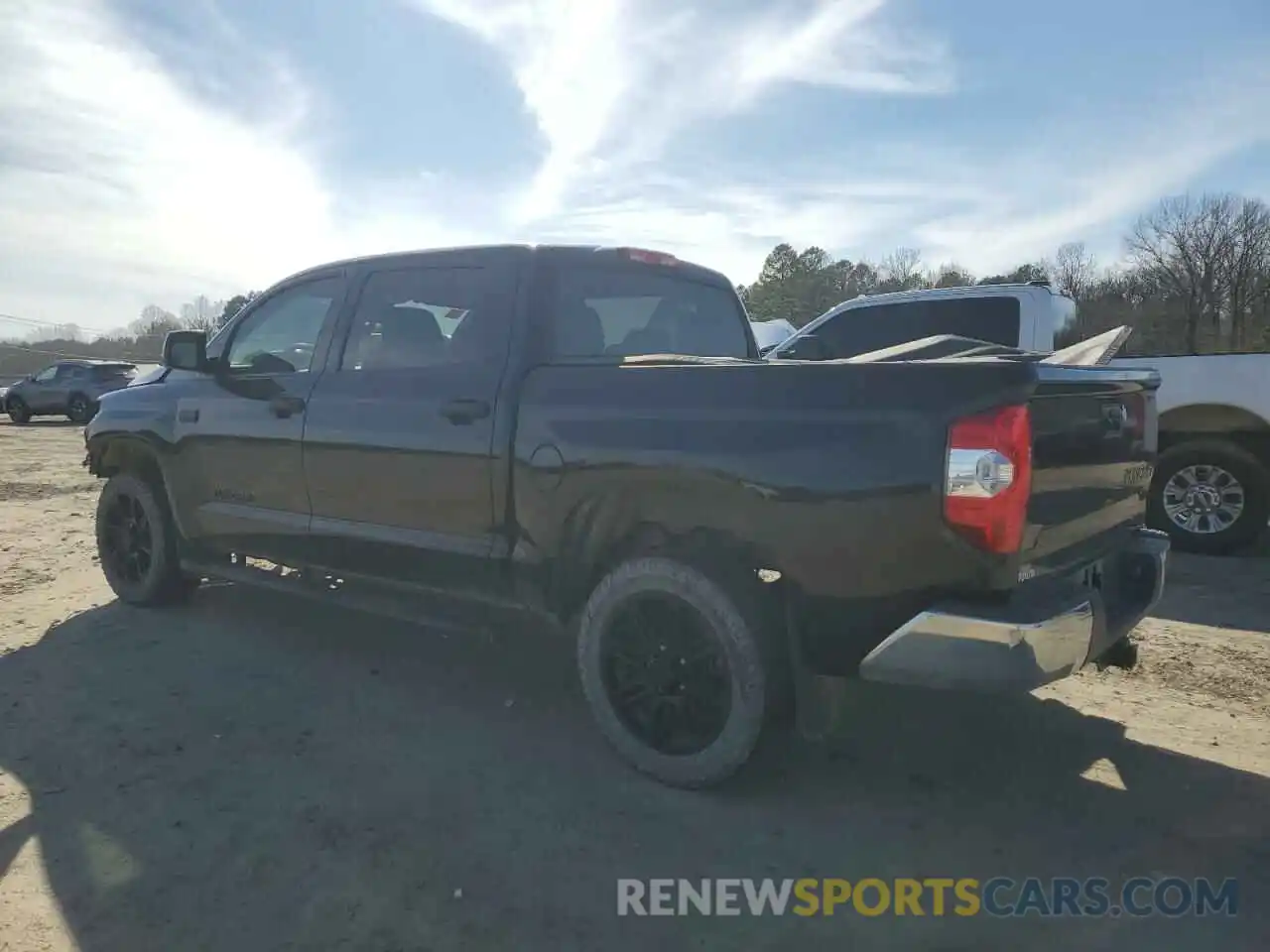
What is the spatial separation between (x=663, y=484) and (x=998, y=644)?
3.73 feet

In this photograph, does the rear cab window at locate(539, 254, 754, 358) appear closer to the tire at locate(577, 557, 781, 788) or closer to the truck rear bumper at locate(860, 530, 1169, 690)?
the tire at locate(577, 557, 781, 788)

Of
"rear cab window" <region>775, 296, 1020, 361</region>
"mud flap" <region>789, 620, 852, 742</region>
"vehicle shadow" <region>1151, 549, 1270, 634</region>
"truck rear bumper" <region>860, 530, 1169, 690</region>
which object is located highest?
"rear cab window" <region>775, 296, 1020, 361</region>

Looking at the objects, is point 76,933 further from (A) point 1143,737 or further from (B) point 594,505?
(A) point 1143,737

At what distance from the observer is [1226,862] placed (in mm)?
2635

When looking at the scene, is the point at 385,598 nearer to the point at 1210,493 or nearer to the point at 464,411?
the point at 464,411

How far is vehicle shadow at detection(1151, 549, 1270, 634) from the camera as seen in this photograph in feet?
16.6

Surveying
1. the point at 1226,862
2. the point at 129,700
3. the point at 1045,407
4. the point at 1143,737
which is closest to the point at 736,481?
the point at 1045,407

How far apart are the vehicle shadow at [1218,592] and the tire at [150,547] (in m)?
5.30

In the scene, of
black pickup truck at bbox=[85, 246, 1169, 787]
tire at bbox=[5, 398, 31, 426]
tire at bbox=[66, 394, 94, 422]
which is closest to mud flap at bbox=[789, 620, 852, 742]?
black pickup truck at bbox=[85, 246, 1169, 787]

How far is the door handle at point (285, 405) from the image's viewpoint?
4.18m

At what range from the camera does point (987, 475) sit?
96.0 inches

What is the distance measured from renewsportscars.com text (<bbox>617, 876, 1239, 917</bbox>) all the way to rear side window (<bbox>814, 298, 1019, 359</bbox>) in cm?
576

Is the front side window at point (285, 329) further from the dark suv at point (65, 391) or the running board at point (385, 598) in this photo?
the dark suv at point (65, 391)

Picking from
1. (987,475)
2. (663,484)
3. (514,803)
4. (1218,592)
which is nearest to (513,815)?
(514,803)
